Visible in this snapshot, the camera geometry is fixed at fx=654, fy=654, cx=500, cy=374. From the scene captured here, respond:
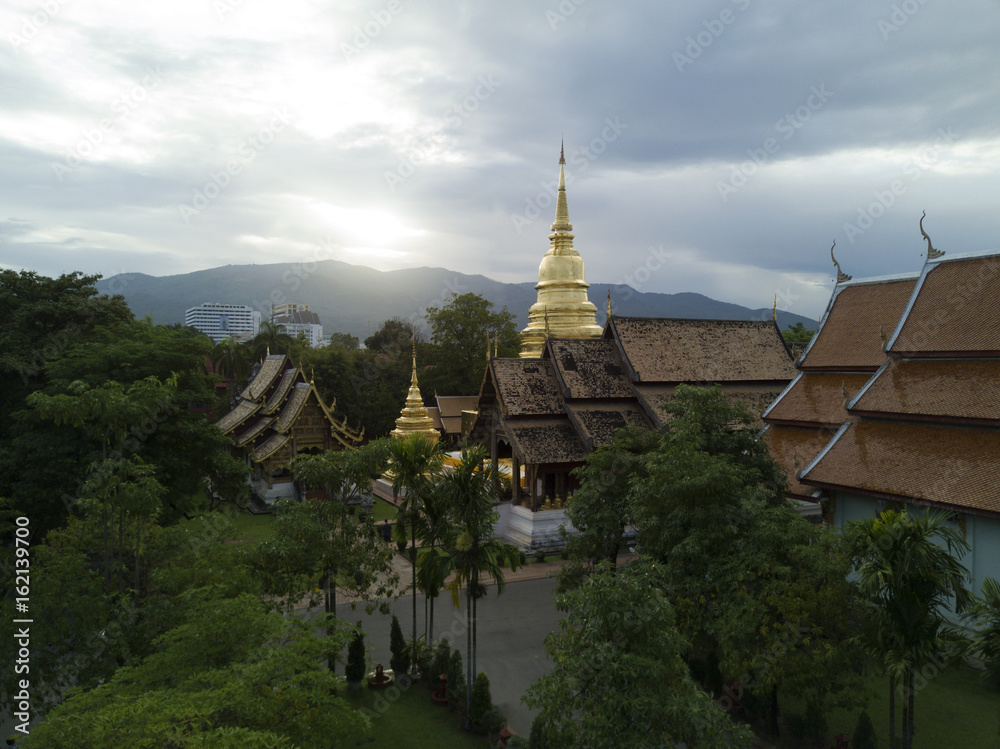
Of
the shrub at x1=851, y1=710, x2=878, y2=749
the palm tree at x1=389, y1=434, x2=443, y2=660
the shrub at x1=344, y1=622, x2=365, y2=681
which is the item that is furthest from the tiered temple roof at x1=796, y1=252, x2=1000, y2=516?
the shrub at x1=344, y1=622, x2=365, y2=681

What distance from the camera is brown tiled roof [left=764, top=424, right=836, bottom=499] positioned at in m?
19.5

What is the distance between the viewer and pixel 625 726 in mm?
6871

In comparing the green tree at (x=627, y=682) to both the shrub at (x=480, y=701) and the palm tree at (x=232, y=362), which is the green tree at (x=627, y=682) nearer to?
the shrub at (x=480, y=701)

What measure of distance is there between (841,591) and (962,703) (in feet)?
17.1

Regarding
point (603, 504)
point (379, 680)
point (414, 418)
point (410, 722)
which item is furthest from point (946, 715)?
point (414, 418)

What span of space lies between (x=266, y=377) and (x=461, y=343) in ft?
59.9

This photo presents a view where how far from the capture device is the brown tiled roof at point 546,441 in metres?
23.4

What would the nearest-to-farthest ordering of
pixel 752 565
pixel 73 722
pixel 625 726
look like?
pixel 73 722 < pixel 625 726 < pixel 752 565

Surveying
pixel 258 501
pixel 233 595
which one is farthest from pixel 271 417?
pixel 233 595

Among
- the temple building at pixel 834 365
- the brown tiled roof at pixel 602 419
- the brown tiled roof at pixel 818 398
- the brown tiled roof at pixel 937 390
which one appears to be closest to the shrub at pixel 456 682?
the brown tiled roof at pixel 602 419

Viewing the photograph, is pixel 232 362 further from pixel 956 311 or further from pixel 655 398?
pixel 956 311

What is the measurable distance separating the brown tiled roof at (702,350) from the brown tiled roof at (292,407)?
1441 centimetres

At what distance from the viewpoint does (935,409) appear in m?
16.4

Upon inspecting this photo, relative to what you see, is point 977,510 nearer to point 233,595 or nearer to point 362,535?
point 362,535
